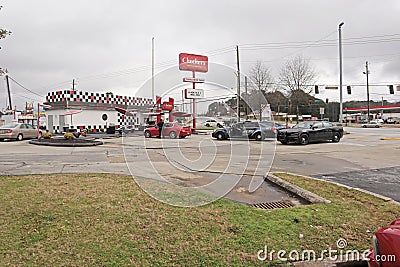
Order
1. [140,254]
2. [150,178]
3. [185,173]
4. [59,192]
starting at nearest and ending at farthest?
[140,254]
[59,192]
[150,178]
[185,173]

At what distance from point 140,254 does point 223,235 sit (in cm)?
103

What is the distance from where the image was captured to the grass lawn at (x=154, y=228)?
→ 2.97 m

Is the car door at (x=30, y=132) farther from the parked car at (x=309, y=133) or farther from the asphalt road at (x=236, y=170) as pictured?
the parked car at (x=309, y=133)

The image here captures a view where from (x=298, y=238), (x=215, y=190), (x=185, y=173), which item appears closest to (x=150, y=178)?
(x=185, y=173)

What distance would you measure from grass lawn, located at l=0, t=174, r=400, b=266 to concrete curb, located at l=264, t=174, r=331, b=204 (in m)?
0.31

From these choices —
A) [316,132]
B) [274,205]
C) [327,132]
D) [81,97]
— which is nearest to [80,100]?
[81,97]

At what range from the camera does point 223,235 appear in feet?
11.5

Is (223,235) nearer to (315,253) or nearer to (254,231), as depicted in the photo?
(254,231)

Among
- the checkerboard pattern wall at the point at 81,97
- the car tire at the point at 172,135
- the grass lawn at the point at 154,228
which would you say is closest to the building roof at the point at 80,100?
the checkerboard pattern wall at the point at 81,97

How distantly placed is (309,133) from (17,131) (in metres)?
18.8

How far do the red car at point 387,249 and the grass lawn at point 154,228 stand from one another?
1071 mm

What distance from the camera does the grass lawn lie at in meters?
2.97

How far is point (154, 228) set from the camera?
3.66 m

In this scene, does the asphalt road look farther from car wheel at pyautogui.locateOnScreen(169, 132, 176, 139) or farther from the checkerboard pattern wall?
the checkerboard pattern wall
